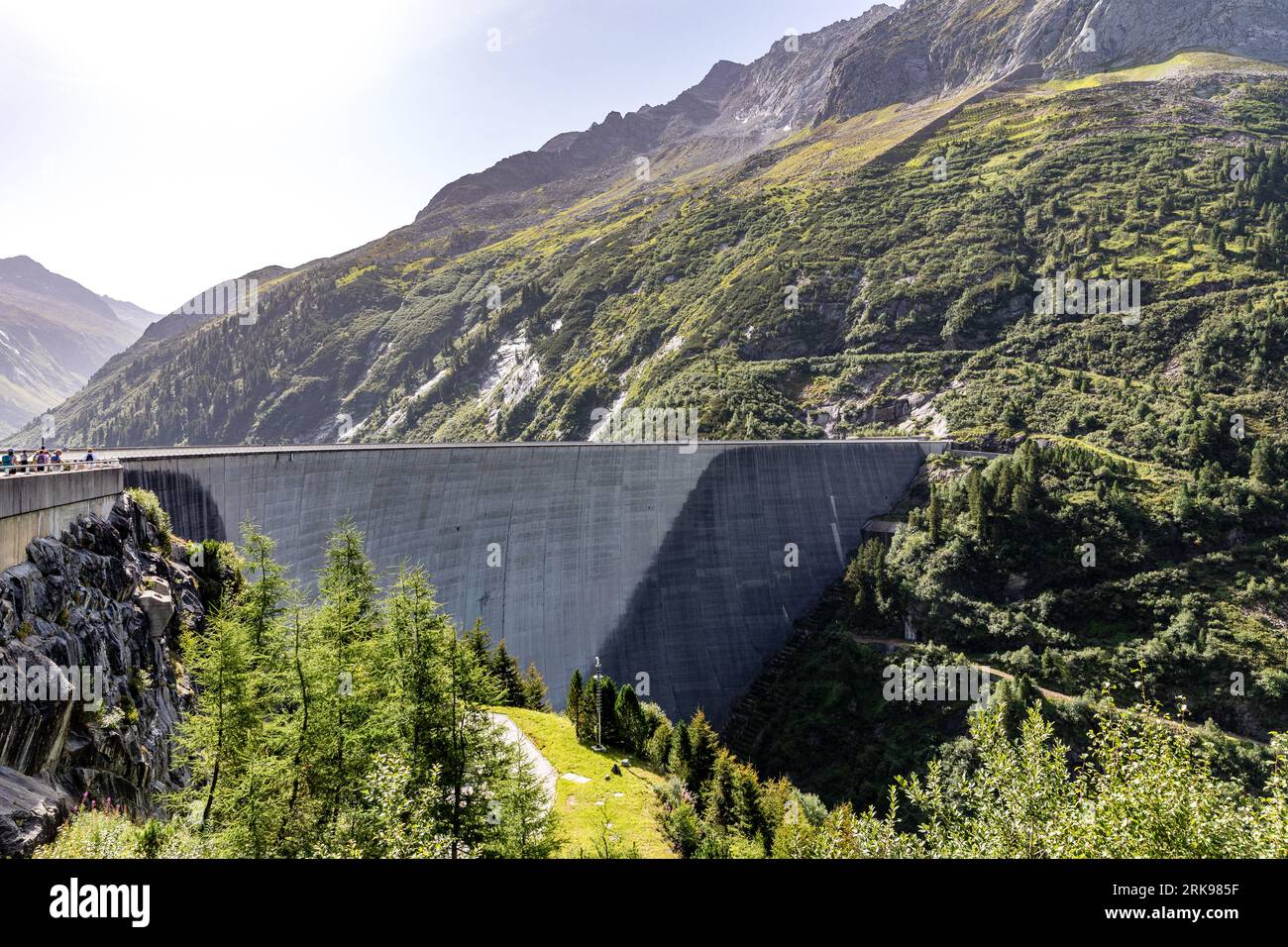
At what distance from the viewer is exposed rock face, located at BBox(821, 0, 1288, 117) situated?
4899 inches

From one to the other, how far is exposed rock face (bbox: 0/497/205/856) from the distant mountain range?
57.2 m

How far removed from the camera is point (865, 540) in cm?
5128

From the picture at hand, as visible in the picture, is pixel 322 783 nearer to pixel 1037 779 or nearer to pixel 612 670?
pixel 1037 779

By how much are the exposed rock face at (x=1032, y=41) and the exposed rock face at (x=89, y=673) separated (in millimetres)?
167571

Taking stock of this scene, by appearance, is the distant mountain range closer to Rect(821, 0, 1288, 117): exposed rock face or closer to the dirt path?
Rect(821, 0, 1288, 117): exposed rock face

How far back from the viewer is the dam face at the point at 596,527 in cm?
2541

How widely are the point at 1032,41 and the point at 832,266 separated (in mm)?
106492

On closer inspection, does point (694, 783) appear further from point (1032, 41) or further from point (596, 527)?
point (1032, 41)

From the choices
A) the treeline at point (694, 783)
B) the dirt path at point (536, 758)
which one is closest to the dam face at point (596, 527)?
the dirt path at point (536, 758)

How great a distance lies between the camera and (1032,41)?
147625mm

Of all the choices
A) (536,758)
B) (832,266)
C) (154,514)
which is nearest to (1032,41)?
(832,266)

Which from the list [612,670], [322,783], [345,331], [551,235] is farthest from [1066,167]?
[345,331]
